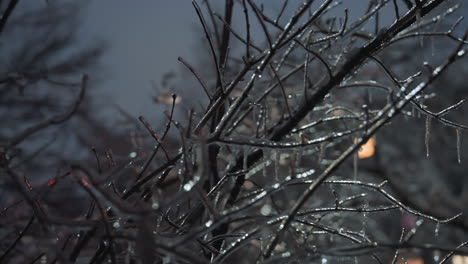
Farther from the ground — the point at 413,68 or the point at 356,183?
the point at 413,68

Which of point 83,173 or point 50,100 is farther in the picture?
point 50,100

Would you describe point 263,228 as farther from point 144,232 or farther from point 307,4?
point 307,4

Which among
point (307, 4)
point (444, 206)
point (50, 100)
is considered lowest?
point (444, 206)

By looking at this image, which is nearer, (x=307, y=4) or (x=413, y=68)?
(x=307, y=4)

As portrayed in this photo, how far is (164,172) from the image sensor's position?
267 centimetres

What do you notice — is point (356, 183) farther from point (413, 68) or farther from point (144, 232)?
point (413, 68)

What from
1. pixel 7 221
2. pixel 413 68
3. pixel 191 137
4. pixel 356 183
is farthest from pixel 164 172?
pixel 413 68

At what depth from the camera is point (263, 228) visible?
1.87 meters

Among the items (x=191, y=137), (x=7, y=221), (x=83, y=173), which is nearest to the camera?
(x=83, y=173)

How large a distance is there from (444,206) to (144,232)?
13.8m

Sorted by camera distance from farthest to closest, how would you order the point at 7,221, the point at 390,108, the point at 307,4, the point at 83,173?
the point at 307,4 → the point at 7,221 → the point at 390,108 → the point at 83,173

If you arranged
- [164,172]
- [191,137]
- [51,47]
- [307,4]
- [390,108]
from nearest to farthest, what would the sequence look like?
[390,108] < [191,137] < [307,4] < [164,172] < [51,47]

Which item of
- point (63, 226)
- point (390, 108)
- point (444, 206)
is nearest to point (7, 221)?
point (63, 226)

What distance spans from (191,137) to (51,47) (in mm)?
14100
